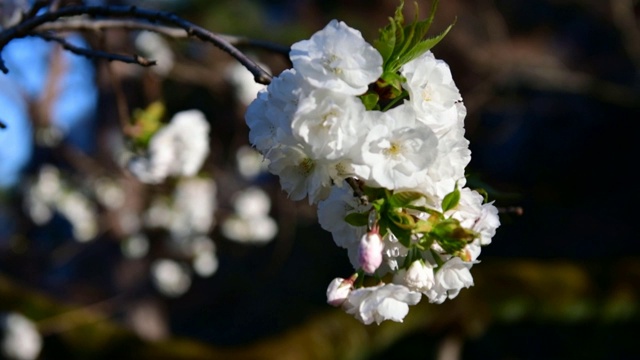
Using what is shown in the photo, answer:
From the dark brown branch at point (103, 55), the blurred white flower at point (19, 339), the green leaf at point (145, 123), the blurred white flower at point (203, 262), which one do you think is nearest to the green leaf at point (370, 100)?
the dark brown branch at point (103, 55)

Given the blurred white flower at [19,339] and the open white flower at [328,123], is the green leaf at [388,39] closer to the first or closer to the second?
the open white flower at [328,123]

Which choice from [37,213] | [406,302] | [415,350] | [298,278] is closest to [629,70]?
[298,278]

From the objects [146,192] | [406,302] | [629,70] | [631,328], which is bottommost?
[406,302]

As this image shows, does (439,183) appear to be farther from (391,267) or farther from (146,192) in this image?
(146,192)

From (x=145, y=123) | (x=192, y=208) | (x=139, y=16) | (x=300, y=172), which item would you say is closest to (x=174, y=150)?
(x=145, y=123)

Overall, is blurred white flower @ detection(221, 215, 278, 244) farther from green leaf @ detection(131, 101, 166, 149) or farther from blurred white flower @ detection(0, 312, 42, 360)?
green leaf @ detection(131, 101, 166, 149)
